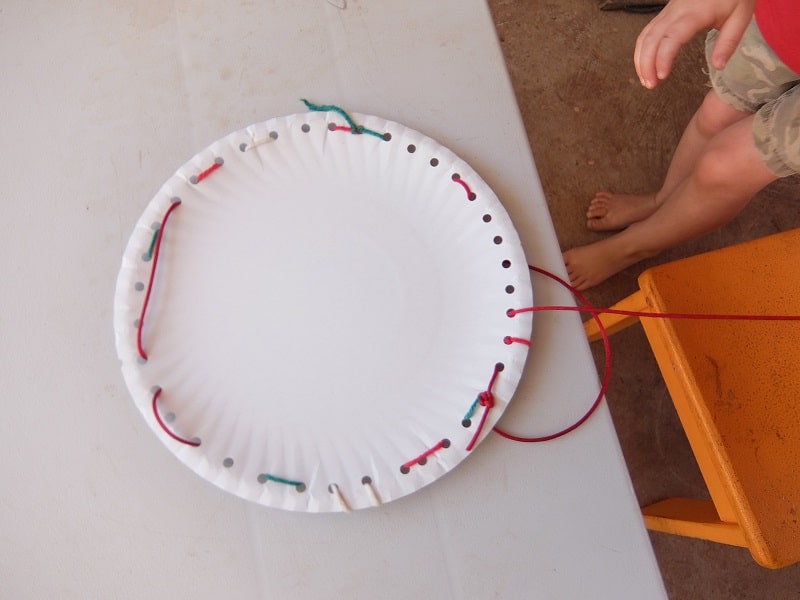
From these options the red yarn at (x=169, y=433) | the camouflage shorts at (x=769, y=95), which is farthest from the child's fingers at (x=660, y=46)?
the red yarn at (x=169, y=433)

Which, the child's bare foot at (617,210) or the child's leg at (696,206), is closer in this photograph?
the child's leg at (696,206)

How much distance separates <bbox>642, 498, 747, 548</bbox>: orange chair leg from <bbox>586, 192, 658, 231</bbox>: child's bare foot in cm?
47

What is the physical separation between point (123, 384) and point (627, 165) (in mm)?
968

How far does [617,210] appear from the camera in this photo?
1030 mm

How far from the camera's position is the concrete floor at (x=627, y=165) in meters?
0.99

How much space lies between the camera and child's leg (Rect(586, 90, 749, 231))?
0.78 metres

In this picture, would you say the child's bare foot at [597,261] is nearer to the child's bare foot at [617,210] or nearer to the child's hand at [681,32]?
the child's bare foot at [617,210]

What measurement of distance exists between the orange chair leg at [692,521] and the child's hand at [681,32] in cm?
49

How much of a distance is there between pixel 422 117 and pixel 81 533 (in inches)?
19.0

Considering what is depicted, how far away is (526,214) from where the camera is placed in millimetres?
553

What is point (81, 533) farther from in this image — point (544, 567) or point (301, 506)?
point (544, 567)

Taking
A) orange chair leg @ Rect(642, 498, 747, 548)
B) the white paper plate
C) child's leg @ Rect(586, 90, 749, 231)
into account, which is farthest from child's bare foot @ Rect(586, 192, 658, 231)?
the white paper plate

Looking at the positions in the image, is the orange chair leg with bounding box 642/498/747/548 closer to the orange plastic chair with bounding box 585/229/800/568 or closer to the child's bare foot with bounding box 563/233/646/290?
the orange plastic chair with bounding box 585/229/800/568

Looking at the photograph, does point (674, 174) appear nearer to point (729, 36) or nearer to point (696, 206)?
point (696, 206)
